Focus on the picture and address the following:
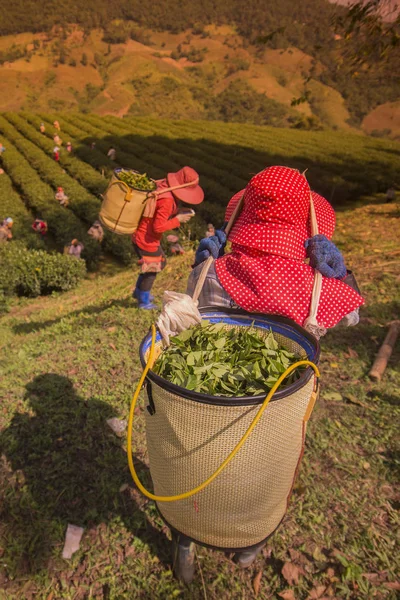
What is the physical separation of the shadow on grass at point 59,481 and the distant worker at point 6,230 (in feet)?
27.1

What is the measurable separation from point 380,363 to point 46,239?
11310 mm

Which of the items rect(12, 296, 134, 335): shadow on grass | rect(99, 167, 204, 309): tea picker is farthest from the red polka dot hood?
rect(12, 296, 134, 335): shadow on grass

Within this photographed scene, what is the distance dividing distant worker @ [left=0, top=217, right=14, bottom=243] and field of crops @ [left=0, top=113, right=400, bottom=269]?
1.33ft

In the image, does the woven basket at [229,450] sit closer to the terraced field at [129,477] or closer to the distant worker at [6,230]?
the terraced field at [129,477]

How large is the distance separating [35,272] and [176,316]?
8.02 meters

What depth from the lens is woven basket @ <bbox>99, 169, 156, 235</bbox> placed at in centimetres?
424

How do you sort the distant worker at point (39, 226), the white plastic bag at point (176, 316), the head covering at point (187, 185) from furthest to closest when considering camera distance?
1. the distant worker at point (39, 226)
2. the head covering at point (187, 185)
3. the white plastic bag at point (176, 316)

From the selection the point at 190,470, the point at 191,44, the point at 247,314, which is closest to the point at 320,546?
the point at 190,470

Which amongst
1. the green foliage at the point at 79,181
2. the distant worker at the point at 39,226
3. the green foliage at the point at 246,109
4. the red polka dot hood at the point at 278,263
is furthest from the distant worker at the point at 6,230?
the green foliage at the point at 246,109

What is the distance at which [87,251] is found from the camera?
431 inches

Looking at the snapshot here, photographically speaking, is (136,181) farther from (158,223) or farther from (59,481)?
(59,481)

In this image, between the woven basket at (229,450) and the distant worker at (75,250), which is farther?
the distant worker at (75,250)

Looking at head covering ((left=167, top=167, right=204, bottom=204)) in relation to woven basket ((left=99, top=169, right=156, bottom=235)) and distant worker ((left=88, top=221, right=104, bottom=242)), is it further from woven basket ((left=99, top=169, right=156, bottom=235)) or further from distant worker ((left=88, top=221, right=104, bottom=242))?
distant worker ((left=88, top=221, right=104, bottom=242))

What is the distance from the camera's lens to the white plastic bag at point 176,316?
1.72 metres
